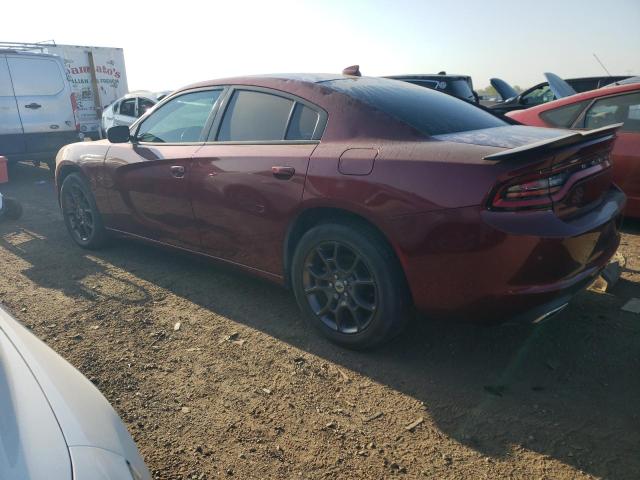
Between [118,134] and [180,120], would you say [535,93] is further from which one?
[118,134]

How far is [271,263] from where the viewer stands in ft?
11.0

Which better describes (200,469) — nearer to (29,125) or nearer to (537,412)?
(537,412)

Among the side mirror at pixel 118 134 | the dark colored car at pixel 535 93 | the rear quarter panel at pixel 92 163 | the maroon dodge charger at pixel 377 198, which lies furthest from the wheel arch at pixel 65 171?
the dark colored car at pixel 535 93

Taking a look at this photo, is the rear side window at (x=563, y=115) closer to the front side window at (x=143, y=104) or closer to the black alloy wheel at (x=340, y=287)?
the black alloy wheel at (x=340, y=287)

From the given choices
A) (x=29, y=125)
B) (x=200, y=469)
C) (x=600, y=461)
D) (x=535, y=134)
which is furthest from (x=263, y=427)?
(x=29, y=125)

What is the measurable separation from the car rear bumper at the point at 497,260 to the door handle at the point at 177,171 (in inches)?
72.5

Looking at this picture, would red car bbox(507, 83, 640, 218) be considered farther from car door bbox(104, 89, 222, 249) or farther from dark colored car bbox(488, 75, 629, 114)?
Answer: dark colored car bbox(488, 75, 629, 114)

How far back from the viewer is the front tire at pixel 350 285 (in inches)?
109

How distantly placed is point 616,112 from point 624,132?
255 mm

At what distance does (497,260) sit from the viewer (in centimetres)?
240

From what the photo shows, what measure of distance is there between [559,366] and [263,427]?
163cm

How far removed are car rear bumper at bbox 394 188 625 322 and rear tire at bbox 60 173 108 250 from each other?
3.33m

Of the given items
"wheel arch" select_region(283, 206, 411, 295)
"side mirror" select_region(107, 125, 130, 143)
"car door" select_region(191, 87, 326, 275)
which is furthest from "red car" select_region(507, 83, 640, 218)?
"side mirror" select_region(107, 125, 130, 143)

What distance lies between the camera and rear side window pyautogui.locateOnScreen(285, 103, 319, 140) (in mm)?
3137
